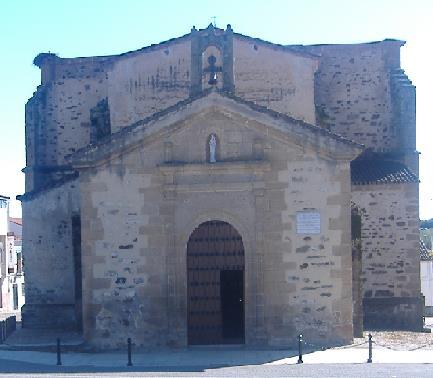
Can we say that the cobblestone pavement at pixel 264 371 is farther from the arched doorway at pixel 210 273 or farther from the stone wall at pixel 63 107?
the stone wall at pixel 63 107

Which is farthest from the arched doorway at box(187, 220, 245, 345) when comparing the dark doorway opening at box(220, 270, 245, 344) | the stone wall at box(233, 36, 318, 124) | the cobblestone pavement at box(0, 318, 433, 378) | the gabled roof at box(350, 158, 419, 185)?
the stone wall at box(233, 36, 318, 124)

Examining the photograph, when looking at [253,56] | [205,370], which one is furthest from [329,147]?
[253,56]

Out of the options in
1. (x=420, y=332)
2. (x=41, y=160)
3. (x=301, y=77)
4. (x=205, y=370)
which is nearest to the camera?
(x=205, y=370)

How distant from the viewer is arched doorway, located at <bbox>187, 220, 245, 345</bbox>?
1678 cm

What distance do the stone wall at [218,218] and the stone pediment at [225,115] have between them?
11 centimetres

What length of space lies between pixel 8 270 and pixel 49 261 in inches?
886

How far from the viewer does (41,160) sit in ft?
87.5

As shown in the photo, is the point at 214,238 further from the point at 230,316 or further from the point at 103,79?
the point at 103,79

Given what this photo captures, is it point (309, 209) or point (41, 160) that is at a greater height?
point (41, 160)

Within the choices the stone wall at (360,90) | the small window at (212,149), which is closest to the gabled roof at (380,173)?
the stone wall at (360,90)

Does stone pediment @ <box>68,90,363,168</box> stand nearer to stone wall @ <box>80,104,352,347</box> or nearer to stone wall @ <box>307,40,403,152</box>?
stone wall @ <box>80,104,352,347</box>

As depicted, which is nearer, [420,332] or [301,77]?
[420,332]

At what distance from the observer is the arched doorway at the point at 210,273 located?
55.1ft

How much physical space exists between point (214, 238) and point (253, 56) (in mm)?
8734
